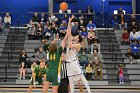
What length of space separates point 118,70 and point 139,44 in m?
2.56

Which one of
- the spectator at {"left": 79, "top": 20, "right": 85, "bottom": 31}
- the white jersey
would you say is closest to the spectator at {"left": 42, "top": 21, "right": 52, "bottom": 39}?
the spectator at {"left": 79, "top": 20, "right": 85, "bottom": 31}

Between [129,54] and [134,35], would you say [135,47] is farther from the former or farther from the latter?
[134,35]

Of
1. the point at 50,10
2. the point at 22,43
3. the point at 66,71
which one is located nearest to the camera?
the point at 66,71

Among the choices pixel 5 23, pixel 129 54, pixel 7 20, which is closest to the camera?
pixel 129 54

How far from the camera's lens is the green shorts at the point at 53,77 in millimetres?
10102

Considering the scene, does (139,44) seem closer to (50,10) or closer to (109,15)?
(109,15)

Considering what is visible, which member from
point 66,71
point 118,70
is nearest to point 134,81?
point 118,70

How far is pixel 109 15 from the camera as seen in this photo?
2978 centimetres

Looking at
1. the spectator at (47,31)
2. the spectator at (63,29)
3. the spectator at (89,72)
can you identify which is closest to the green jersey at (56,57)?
the spectator at (89,72)

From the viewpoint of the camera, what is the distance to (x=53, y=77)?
10180mm

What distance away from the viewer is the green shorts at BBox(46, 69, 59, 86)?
10102mm

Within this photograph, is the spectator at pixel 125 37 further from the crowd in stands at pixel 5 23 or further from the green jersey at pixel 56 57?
the green jersey at pixel 56 57

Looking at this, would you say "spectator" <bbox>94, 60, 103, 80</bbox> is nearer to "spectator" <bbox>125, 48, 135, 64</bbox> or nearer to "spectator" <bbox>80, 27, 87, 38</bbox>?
"spectator" <bbox>125, 48, 135, 64</bbox>

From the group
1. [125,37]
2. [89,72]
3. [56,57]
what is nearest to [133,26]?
[125,37]
